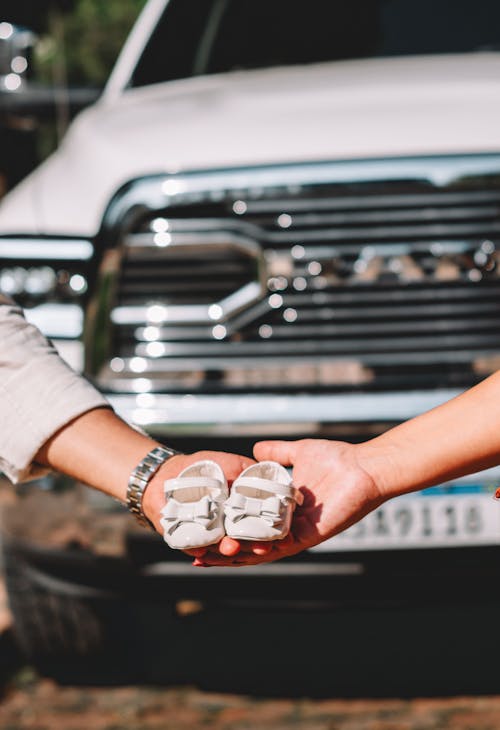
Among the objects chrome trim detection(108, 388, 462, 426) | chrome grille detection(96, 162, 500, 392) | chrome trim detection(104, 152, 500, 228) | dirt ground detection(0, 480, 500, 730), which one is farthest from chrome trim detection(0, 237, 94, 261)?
dirt ground detection(0, 480, 500, 730)

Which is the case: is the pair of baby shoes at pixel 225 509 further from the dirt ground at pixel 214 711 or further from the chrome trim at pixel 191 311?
the dirt ground at pixel 214 711

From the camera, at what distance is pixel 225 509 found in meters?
1.40

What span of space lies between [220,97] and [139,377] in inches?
40.3

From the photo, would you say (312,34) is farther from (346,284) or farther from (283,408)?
(283,408)

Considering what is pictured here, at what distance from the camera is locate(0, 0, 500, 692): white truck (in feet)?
8.95

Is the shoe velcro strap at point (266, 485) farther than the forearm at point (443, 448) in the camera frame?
No

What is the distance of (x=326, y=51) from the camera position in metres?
3.95

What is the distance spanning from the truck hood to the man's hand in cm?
141

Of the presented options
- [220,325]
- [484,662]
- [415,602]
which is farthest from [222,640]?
[220,325]

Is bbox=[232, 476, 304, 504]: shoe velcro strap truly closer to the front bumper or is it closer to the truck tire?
the front bumper

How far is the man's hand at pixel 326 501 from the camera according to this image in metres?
1.52

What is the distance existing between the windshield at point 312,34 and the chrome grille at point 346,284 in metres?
1.27

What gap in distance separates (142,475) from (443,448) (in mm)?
455

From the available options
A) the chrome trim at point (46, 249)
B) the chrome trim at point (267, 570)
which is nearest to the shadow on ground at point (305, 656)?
the chrome trim at point (267, 570)
